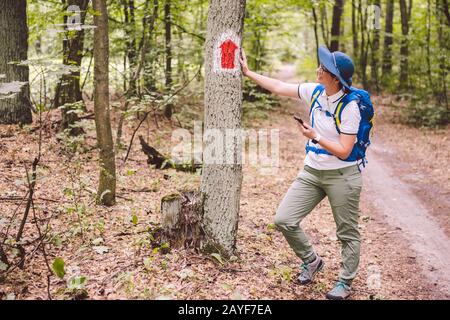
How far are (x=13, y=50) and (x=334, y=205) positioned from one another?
8669 mm

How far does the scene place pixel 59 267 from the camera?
425 cm

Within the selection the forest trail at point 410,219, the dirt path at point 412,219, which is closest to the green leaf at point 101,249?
the forest trail at point 410,219

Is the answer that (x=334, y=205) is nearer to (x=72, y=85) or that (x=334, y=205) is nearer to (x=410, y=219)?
(x=410, y=219)

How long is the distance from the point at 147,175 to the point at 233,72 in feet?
14.9

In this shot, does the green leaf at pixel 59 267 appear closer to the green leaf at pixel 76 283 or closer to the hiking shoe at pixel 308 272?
the green leaf at pixel 76 283

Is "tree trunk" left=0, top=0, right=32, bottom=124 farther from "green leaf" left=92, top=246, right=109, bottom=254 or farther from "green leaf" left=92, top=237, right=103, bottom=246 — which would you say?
"green leaf" left=92, top=246, right=109, bottom=254

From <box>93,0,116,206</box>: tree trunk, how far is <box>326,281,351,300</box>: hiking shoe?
356 centimetres

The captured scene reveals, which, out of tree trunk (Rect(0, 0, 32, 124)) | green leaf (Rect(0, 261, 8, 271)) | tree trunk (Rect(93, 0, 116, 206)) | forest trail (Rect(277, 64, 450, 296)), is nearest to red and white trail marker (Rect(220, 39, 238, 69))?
tree trunk (Rect(93, 0, 116, 206))

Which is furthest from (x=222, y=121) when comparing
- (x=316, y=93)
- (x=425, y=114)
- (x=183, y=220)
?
(x=425, y=114)

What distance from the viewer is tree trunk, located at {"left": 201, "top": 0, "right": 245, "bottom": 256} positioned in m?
4.64

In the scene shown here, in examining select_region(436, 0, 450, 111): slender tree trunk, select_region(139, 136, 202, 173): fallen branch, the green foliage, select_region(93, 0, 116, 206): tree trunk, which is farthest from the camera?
the green foliage

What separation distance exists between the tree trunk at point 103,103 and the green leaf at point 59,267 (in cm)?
211
